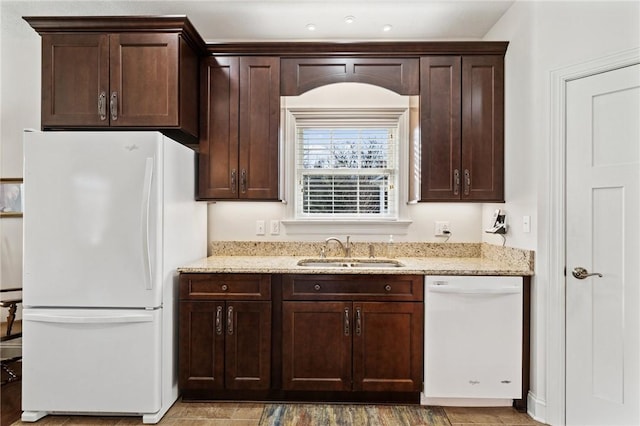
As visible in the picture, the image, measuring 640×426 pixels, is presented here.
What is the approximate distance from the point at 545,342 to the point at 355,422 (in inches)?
49.9

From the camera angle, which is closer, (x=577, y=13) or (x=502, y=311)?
(x=577, y=13)

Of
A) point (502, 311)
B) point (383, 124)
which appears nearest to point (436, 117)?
point (383, 124)

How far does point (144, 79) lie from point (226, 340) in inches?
70.9

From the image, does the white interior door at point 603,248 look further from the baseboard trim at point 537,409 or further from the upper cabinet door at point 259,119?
the upper cabinet door at point 259,119

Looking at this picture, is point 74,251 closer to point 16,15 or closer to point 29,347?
point 29,347

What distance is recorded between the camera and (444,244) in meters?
3.09

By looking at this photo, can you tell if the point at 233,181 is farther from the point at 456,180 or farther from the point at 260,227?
the point at 456,180

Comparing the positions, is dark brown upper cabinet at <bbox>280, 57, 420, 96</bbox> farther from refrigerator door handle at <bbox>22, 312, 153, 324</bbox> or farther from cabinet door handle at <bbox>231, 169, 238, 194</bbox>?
refrigerator door handle at <bbox>22, 312, 153, 324</bbox>

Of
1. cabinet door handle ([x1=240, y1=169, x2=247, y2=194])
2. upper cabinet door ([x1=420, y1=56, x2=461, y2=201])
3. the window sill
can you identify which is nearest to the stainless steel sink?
the window sill

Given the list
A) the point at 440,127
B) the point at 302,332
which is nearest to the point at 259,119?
the point at 440,127

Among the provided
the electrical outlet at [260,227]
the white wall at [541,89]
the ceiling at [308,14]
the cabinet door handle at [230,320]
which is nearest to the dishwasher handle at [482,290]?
the white wall at [541,89]

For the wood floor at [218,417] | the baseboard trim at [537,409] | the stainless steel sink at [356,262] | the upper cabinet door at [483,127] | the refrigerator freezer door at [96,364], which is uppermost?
the upper cabinet door at [483,127]

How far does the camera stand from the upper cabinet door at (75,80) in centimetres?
242

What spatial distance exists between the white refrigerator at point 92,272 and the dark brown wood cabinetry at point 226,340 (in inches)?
9.0
